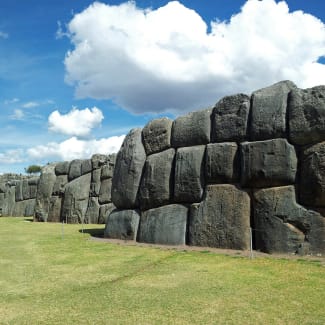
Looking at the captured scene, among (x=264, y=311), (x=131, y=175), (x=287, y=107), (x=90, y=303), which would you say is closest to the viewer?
(x=264, y=311)

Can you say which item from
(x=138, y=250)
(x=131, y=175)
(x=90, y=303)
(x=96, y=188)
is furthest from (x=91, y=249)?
(x=96, y=188)

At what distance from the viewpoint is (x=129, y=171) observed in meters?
13.2

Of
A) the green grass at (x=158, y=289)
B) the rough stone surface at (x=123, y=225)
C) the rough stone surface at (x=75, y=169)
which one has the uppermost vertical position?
the rough stone surface at (x=75, y=169)

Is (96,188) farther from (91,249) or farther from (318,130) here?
(318,130)

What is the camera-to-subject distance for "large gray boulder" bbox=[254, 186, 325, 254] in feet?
29.8

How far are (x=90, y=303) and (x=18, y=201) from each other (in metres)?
26.9

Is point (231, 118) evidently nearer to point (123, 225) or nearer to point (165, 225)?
point (165, 225)

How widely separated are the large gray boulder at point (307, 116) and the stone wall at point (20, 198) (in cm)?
2324

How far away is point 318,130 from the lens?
9.35 meters

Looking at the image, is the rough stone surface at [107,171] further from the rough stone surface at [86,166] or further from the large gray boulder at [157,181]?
the large gray boulder at [157,181]

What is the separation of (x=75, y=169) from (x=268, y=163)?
50.7 ft

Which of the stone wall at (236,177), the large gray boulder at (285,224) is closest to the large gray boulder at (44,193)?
the stone wall at (236,177)

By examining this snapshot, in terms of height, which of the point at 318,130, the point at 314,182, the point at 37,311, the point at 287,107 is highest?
the point at 287,107

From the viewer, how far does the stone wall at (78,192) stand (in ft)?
68.6
